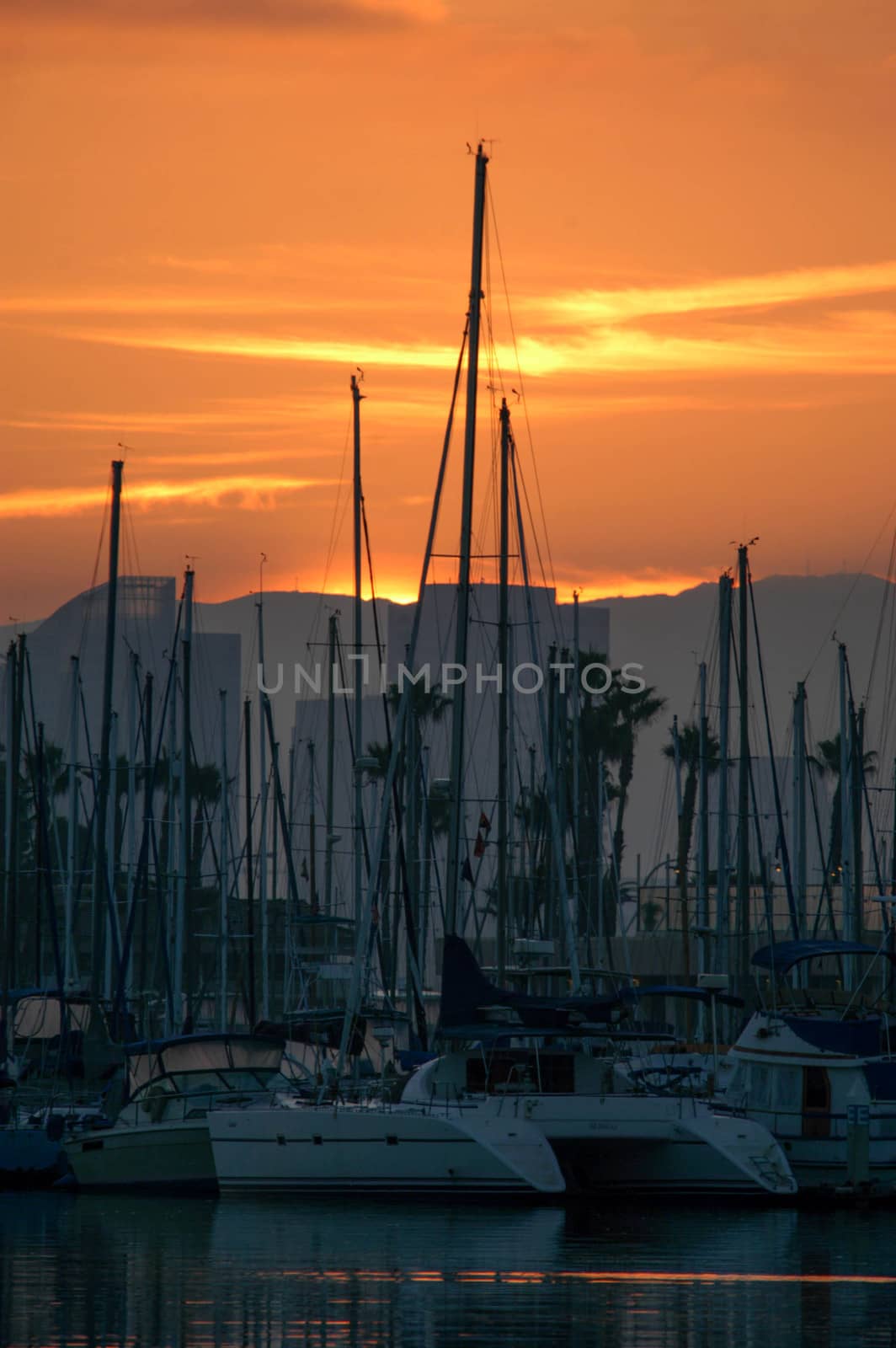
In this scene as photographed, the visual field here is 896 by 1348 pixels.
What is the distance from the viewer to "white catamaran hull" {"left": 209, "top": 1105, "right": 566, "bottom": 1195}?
2755cm

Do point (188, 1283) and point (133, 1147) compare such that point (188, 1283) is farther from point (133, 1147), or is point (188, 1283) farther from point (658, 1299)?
point (133, 1147)

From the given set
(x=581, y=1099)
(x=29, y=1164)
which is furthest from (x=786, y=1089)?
(x=29, y=1164)

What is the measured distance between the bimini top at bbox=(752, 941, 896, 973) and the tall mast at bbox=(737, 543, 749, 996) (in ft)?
33.7

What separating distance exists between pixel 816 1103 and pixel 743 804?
16.0 meters

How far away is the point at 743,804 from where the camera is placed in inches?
1823

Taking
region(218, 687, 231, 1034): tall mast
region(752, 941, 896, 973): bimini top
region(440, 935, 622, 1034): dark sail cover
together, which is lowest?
region(440, 935, 622, 1034): dark sail cover

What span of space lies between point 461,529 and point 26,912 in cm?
5836

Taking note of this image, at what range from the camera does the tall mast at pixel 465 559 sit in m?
31.5

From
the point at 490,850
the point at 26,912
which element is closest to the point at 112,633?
the point at 26,912

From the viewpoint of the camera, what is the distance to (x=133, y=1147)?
31.2 meters

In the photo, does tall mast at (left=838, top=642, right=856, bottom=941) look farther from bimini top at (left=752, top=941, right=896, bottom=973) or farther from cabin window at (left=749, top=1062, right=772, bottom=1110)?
cabin window at (left=749, top=1062, right=772, bottom=1110)

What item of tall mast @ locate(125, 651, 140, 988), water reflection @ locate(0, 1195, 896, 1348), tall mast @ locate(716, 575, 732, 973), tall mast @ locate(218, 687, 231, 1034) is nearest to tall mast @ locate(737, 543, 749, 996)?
tall mast @ locate(716, 575, 732, 973)

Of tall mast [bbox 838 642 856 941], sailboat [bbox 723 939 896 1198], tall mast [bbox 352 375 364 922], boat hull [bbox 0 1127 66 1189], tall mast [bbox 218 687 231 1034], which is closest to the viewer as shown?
sailboat [bbox 723 939 896 1198]

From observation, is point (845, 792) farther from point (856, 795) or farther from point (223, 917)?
point (223, 917)
